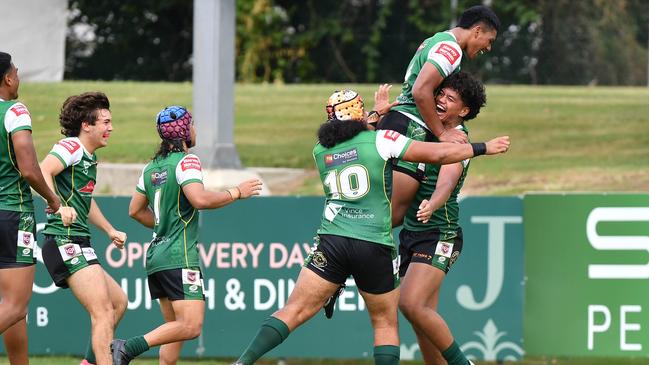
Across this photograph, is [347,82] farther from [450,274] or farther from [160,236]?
[160,236]

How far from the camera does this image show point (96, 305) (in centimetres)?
727

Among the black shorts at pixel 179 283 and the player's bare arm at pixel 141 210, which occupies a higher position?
the player's bare arm at pixel 141 210

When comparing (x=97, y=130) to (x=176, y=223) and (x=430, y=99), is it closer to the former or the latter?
(x=176, y=223)

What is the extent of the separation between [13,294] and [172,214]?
1.07m

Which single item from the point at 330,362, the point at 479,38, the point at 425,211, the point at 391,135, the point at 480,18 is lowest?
the point at 330,362

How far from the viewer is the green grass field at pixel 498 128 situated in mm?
15133

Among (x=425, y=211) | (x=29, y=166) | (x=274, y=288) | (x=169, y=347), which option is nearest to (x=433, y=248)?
(x=425, y=211)

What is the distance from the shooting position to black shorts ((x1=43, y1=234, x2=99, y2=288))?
724cm

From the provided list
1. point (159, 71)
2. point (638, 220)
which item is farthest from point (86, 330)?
point (159, 71)

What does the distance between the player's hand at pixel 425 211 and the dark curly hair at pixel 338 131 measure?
61cm

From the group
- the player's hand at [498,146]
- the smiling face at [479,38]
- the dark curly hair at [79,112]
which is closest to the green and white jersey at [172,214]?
the dark curly hair at [79,112]

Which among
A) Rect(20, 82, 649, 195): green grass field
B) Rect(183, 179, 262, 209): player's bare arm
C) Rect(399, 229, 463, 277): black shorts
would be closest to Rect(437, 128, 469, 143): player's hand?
Rect(399, 229, 463, 277): black shorts

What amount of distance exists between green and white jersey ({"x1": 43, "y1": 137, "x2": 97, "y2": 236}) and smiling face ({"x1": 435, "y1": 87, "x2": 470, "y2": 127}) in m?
2.20

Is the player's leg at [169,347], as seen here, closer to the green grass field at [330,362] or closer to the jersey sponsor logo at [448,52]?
the green grass field at [330,362]
